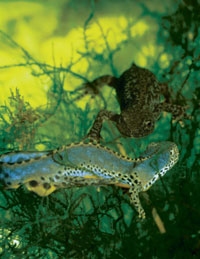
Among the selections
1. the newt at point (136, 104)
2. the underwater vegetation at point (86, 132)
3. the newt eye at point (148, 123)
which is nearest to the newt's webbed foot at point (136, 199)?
the underwater vegetation at point (86, 132)

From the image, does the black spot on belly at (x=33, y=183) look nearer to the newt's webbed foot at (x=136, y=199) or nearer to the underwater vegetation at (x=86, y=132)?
the underwater vegetation at (x=86, y=132)

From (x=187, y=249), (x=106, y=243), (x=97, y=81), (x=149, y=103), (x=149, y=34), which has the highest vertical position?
(x=149, y=34)

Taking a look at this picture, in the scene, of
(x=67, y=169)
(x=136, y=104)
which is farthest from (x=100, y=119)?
(x=67, y=169)

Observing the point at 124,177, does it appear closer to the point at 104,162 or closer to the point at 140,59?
the point at 104,162

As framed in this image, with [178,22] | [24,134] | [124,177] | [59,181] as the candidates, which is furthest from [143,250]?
[178,22]

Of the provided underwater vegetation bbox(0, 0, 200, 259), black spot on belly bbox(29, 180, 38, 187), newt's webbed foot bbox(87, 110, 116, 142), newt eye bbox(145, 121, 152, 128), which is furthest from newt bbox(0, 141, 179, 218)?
newt's webbed foot bbox(87, 110, 116, 142)

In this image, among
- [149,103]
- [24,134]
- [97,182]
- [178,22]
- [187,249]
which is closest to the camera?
[97,182]
